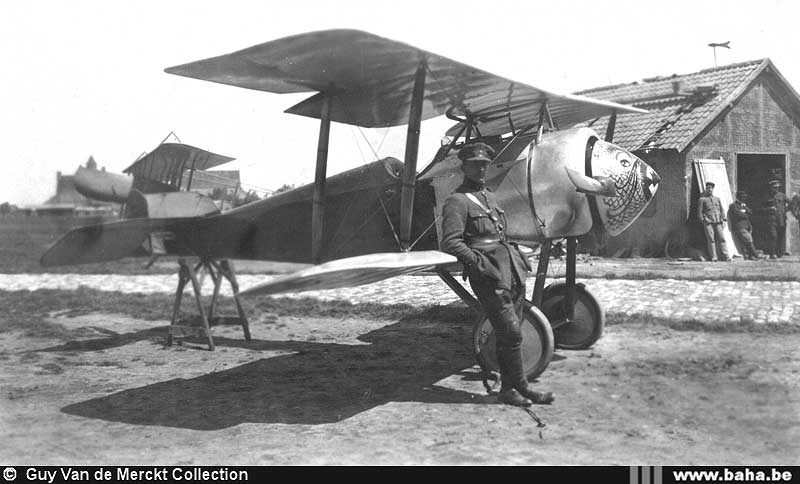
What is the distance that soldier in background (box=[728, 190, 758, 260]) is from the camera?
16234 millimetres

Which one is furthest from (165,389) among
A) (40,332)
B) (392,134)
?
(40,332)

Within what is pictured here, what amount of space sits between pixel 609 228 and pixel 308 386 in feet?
9.61

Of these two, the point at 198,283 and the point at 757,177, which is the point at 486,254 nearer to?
the point at 198,283

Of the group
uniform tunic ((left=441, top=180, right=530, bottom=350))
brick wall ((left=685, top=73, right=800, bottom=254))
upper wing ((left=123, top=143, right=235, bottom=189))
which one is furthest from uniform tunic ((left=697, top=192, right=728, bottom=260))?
upper wing ((left=123, top=143, right=235, bottom=189))

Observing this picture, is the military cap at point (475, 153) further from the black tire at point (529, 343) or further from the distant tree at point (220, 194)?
the distant tree at point (220, 194)

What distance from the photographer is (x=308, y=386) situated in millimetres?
6168

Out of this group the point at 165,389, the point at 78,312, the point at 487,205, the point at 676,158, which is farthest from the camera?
the point at 676,158

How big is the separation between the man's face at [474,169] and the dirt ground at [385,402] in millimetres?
1704

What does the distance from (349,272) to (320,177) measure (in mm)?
1675

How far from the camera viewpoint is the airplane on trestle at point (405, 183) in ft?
17.0

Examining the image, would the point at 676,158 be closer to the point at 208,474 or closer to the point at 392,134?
the point at 392,134

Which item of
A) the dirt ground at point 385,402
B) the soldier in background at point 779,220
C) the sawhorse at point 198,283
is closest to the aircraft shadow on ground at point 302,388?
the dirt ground at point 385,402

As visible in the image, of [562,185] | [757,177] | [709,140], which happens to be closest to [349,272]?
[562,185]

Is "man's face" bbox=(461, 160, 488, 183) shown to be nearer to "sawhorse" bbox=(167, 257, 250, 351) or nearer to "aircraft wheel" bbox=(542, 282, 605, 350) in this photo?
"aircraft wheel" bbox=(542, 282, 605, 350)
